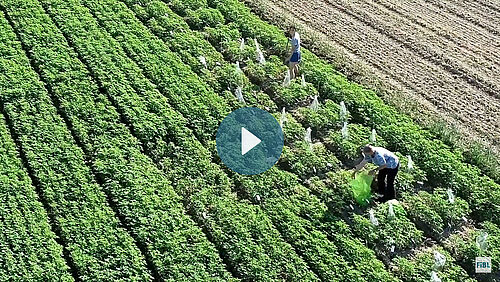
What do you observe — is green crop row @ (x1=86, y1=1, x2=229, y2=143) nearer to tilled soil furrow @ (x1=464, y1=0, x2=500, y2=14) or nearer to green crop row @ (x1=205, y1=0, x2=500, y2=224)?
green crop row @ (x1=205, y1=0, x2=500, y2=224)

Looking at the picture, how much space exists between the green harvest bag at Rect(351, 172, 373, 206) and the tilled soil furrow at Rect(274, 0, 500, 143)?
364 cm

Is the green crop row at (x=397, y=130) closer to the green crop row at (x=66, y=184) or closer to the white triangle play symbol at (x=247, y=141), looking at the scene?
the white triangle play symbol at (x=247, y=141)

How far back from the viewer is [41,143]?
13219 mm

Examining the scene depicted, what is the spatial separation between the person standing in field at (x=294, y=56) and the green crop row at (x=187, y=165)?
A: 3300mm

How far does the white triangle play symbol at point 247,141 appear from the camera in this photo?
1362cm

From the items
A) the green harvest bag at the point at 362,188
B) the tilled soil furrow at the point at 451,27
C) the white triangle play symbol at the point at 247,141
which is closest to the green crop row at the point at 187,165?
the white triangle play symbol at the point at 247,141

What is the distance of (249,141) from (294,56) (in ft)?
9.74

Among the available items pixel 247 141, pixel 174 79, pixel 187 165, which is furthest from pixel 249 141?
pixel 174 79

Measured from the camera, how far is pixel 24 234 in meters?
11.4

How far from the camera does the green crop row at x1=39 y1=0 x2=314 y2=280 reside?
1140cm

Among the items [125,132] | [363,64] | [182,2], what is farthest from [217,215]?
[182,2]

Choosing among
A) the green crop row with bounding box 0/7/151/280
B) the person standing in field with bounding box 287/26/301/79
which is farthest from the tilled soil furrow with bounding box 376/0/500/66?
the green crop row with bounding box 0/7/151/280

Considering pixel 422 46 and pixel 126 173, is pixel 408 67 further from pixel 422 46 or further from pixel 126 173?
pixel 126 173

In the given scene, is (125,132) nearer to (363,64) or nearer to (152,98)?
(152,98)
